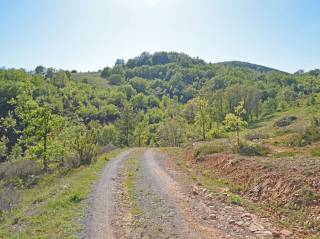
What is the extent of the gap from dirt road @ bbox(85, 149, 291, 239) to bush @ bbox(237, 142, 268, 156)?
5.33 metres

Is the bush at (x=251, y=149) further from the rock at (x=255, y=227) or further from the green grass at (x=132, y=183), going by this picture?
the rock at (x=255, y=227)

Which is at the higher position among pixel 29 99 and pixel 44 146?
pixel 29 99

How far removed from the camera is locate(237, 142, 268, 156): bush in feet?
80.2

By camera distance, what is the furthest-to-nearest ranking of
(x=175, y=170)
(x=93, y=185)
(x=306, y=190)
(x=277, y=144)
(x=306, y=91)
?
(x=306, y=91)
(x=277, y=144)
(x=175, y=170)
(x=93, y=185)
(x=306, y=190)

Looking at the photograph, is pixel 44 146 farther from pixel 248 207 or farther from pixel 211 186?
pixel 248 207

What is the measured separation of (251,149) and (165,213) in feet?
40.8

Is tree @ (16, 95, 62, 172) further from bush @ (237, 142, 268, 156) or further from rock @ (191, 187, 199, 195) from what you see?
rock @ (191, 187, 199, 195)

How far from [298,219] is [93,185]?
12.6 m

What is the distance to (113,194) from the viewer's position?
18734mm

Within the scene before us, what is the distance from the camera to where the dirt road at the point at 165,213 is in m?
12.0

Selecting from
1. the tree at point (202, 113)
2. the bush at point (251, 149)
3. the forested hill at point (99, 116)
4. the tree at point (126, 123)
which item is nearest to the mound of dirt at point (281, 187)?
the bush at point (251, 149)

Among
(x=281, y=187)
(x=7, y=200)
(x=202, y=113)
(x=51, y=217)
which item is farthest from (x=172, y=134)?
(x=51, y=217)

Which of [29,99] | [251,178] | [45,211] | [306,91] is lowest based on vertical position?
[45,211]

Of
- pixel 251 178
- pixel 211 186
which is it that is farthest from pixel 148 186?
pixel 251 178
